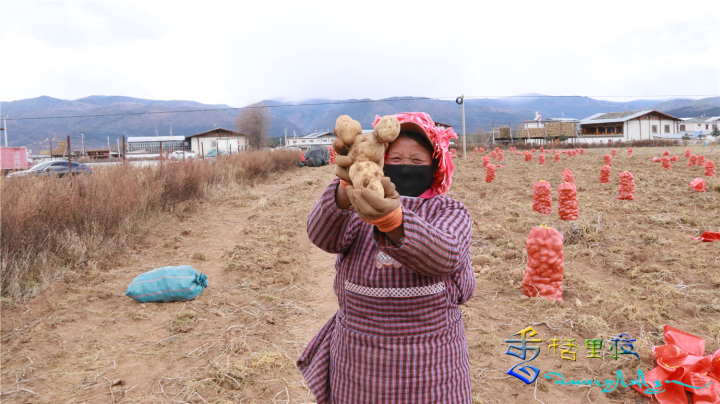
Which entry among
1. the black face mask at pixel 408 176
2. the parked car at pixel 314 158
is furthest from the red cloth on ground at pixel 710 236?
the parked car at pixel 314 158

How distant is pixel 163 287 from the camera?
461 centimetres

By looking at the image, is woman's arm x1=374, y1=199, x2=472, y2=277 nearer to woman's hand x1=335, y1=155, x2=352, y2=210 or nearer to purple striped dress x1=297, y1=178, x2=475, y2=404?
purple striped dress x1=297, y1=178, x2=475, y2=404

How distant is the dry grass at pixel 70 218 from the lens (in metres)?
4.73

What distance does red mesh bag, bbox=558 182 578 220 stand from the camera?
7.30 m

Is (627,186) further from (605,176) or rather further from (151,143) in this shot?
(151,143)

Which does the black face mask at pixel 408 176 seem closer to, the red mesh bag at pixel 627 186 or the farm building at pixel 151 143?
the red mesh bag at pixel 627 186

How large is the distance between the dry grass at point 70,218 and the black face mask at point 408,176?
15.5 ft

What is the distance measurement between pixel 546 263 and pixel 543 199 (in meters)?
4.26

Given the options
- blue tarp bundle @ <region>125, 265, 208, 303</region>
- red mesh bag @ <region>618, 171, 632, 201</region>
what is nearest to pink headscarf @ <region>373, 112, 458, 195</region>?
blue tarp bundle @ <region>125, 265, 208, 303</region>

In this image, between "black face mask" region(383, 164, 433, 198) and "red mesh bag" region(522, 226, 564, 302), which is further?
"red mesh bag" region(522, 226, 564, 302)

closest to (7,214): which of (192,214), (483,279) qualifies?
(192,214)

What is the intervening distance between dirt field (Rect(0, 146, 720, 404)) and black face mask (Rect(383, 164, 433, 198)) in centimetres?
191

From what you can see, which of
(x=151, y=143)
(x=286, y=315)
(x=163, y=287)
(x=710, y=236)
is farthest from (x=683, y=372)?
(x=151, y=143)

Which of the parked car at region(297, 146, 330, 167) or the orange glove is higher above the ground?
the parked car at region(297, 146, 330, 167)
